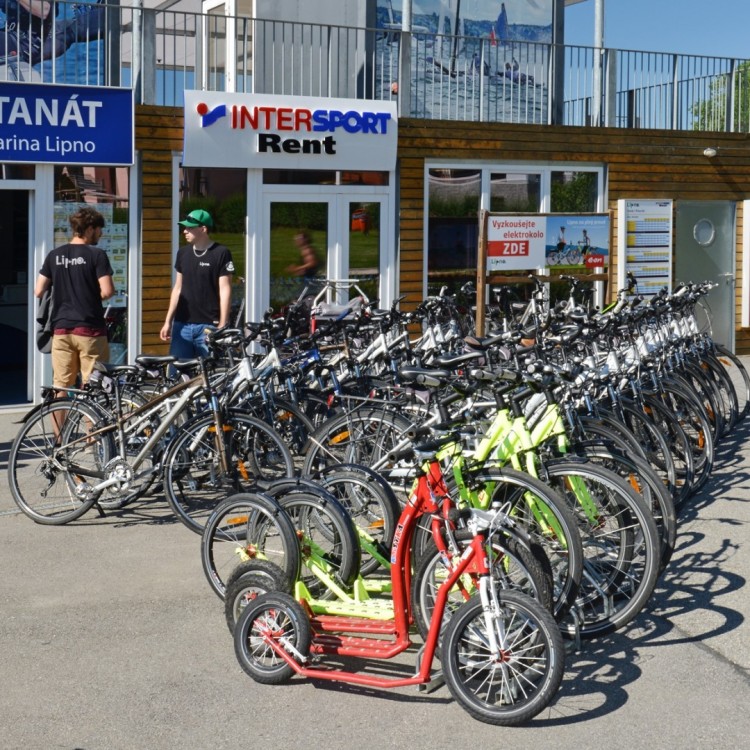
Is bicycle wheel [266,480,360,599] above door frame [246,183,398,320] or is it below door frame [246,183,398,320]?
below

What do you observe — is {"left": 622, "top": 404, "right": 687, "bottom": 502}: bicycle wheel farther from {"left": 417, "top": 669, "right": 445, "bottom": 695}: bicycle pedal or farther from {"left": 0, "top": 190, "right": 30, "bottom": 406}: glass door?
{"left": 0, "top": 190, "right": 30, "bottom": 406}: glass door

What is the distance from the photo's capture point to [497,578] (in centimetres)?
491

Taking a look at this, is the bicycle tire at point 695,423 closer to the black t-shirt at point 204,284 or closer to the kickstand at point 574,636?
the kickstand at point 574,636

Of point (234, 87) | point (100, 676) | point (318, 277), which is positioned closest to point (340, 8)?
point (234, 87)

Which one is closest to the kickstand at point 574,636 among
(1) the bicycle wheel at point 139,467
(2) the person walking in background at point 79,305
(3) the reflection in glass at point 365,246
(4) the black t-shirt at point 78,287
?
(1) the bicycle wheel at point 139,467

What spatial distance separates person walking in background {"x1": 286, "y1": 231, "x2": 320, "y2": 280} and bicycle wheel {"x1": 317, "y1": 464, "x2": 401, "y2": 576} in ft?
25.0

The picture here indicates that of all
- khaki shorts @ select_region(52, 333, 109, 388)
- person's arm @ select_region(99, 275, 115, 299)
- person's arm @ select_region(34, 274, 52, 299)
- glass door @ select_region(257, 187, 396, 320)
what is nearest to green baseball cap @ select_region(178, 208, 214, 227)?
person's arm @ select_region(99, 275, 115, 299)

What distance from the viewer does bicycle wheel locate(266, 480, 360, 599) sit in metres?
5.49

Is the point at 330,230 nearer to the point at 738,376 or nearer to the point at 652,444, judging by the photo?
the point at 738,376

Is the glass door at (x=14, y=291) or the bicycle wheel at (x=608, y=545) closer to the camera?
the bicycle wheel at (x=608, y=545)

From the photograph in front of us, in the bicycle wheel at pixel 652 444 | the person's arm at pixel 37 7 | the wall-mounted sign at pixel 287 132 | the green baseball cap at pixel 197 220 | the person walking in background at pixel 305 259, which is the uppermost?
the person's arm at pixel 37 7

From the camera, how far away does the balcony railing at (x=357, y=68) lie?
40.0 ft

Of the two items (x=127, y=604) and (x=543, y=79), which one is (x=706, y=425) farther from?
(x=543, y=79)

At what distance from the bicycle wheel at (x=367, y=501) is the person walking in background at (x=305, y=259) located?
25.0 feet
